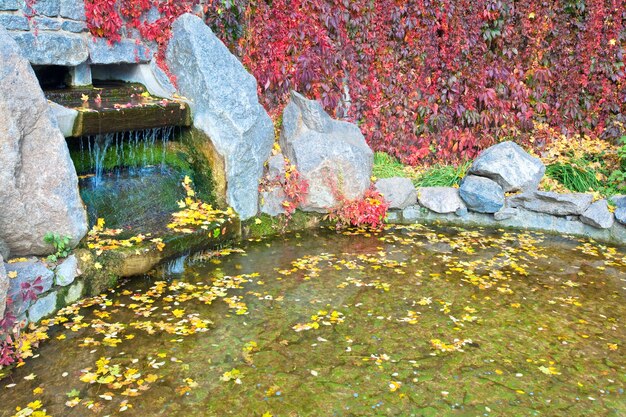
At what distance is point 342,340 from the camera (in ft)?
14.1

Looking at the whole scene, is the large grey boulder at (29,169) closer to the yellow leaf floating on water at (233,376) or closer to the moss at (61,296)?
the moss at (61,296)

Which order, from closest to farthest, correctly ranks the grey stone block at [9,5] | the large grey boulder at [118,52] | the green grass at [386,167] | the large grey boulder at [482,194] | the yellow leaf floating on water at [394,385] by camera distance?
the yellow leaf floating on water at [394,385], the grey stone block at [9,5], the large grey boulder at [118,52], the large grey boulder at [482,194], the green grass at [386,167]

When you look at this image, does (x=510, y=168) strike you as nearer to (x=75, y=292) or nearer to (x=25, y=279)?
(x=75, y=292)

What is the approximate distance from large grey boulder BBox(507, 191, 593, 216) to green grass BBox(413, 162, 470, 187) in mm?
826

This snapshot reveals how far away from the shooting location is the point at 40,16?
556cm

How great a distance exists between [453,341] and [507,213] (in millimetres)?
3451

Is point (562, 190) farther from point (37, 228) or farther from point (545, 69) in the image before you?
point (37, 228)

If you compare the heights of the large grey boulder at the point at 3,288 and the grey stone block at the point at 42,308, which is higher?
the large grey boulder at the point at 3,288

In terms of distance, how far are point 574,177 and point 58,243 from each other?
6.34 metres

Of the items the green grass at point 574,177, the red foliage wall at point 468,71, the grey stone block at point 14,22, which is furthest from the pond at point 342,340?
the red foliage wall at point 468,71

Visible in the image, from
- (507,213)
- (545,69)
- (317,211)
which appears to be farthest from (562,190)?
(317,211)

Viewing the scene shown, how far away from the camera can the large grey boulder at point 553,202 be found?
7.07 m

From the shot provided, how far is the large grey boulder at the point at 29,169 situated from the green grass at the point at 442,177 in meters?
4.66

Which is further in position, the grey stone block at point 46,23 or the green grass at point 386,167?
the green grass at point 386,167
